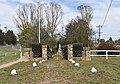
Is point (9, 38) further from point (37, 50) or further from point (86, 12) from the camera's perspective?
A: point (37, 50)

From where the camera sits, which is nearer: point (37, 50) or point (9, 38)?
point (37, 50)

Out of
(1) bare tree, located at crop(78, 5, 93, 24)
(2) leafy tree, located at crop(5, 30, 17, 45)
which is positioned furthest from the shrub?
(2) leafy tree, located at crop(5, 30, 17, 45)

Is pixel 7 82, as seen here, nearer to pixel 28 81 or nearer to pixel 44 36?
pixel 28 81

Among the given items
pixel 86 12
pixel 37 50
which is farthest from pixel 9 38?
pixel 37 50

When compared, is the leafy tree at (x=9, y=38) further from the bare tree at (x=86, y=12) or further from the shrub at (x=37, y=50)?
the shrub at (x=37, y=50)

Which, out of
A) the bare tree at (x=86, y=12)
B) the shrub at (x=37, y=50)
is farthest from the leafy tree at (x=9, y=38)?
the shrub at (x=37, y=50)

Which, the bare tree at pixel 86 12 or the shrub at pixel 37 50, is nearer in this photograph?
the shrub at pixel 37 50

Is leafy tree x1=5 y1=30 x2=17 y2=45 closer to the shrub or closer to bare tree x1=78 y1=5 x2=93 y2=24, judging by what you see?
bare tree x1=78 y1=5 x2=93 y2=24

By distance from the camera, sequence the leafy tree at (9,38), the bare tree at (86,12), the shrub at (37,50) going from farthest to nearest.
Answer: the leafy tree at (9,38)
the bare tree at (86,12)
the shrub at (37,50)

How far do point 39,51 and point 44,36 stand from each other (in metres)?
30.8

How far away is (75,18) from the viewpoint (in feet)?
208

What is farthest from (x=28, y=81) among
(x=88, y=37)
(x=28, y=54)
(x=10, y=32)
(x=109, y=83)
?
(x=10, y=32)

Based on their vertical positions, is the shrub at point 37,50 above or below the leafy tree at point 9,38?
below

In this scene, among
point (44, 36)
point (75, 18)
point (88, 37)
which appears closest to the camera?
point (44, 36)
